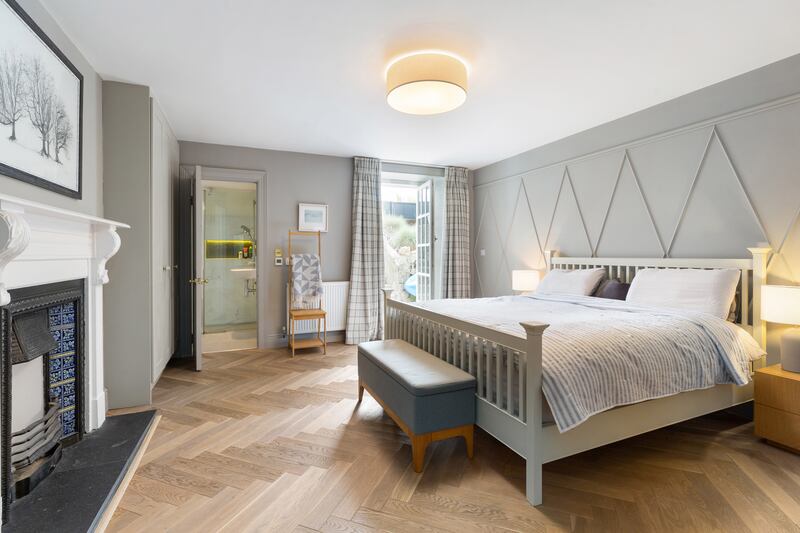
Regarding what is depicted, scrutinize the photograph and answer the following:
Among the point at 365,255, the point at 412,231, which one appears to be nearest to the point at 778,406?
the point at 365,255

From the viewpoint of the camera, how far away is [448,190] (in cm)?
543

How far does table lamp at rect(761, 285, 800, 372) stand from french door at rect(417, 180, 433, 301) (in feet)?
12.3

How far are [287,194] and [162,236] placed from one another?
1.61 meters

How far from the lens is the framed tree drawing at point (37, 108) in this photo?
164 centimetres

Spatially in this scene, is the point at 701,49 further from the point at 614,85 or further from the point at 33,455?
the point at 33,455

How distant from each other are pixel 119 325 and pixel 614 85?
13.7 ft

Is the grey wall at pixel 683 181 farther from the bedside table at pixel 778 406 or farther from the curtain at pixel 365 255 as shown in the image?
the curtain at pixel 365 255

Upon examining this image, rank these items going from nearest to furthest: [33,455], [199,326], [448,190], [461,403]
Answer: [33,455], [461,403], [199,326], [448,190]

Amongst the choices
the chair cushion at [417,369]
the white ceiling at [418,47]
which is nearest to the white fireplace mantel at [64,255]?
the white ceiling at [418,47]

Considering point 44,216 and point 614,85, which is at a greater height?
point 614,85

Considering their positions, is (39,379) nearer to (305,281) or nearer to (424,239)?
(305,281)

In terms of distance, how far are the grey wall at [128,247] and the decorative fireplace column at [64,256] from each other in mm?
331

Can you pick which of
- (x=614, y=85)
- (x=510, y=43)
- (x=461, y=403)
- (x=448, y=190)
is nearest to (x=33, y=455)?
(x=461, y=403)

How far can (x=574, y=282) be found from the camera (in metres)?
3.53
